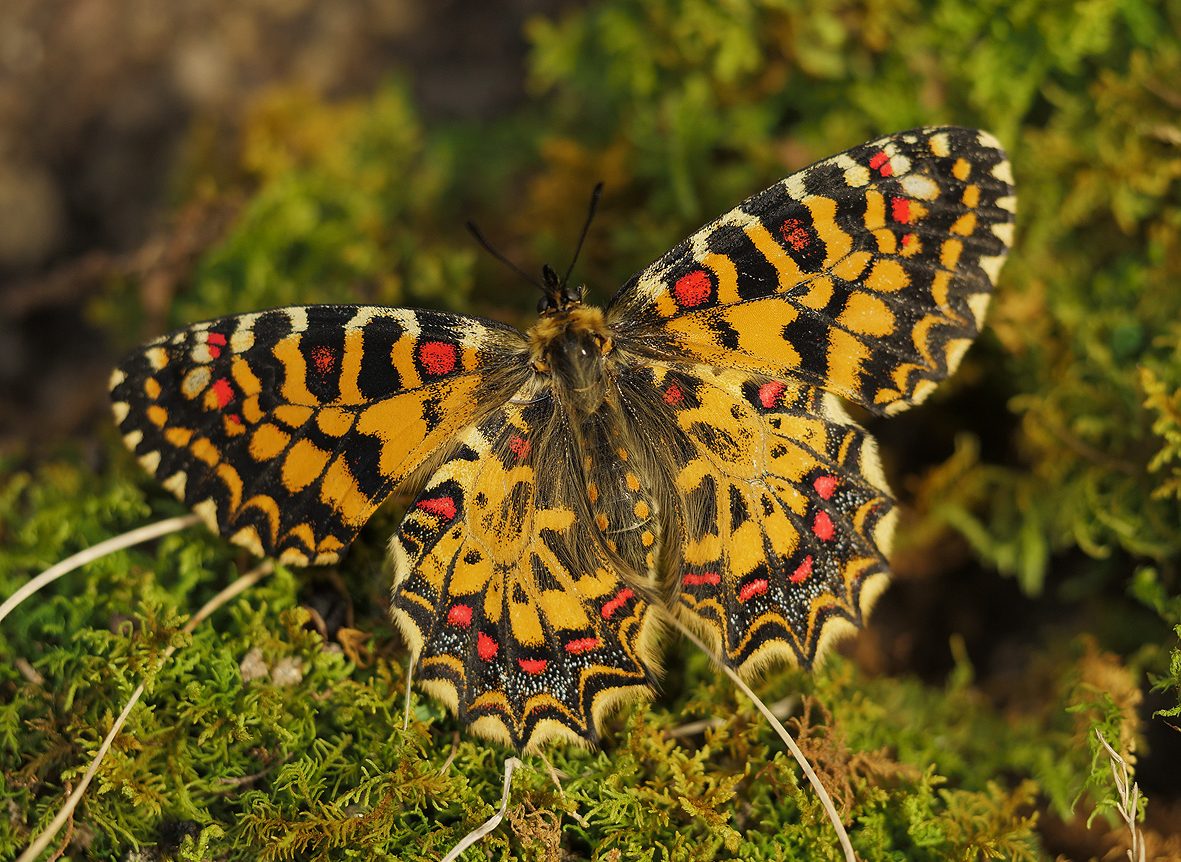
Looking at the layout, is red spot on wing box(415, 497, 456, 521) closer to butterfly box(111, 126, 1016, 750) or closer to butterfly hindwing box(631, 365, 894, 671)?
butterfly box(111, 126, 1016, 750)

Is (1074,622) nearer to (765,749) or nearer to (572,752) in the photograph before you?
(765,749)

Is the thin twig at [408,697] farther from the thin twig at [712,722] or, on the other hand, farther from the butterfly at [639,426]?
the thin twig at [712,722]

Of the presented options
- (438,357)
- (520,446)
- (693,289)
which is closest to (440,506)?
(520,446)

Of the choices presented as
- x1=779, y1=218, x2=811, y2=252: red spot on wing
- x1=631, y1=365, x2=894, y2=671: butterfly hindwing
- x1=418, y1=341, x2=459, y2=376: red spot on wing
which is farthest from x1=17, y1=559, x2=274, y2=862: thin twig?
x1=779, y1=218, x2=811, y2=252: red spot on wing

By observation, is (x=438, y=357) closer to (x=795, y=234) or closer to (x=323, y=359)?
(x=323, y=359)

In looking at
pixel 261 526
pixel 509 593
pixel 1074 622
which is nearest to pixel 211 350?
pixel 261 526

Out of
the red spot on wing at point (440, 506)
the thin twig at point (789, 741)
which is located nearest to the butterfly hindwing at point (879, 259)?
the thin twig at point (789, 741)
